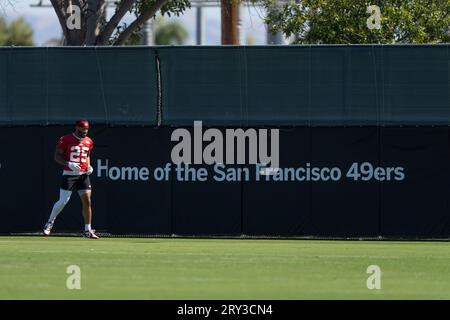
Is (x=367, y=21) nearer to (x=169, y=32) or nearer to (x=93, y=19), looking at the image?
(x=93, y=19)

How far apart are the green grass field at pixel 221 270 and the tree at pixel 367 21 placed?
323 inches

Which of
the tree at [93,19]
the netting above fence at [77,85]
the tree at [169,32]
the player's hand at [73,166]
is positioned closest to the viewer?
the player's hand at [73,166]

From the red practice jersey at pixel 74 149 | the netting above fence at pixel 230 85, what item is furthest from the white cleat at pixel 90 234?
the netting above fence at pixel 230 85

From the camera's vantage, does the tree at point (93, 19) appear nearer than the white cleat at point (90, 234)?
No

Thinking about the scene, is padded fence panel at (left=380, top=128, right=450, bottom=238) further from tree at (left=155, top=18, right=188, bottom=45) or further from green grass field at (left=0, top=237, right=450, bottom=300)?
tree at (left=155, top=18, right=188, bottom=45)

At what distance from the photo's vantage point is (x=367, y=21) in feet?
84.6

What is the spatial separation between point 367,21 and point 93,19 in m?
6.22

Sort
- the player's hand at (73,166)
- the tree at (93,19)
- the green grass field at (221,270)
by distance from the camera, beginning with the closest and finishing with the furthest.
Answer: the green grass field at (221,270), the player's hand at (73,166), the tree at (93,19)

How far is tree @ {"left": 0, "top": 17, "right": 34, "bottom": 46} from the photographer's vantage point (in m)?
104

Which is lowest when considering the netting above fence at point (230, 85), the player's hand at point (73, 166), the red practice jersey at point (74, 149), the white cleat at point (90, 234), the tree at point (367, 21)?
the white cleat at point (90, 234)

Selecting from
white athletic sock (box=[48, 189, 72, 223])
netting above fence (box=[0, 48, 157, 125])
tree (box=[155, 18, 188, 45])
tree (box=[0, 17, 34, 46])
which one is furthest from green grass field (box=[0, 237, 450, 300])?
tree (box=[155, 18, 188, 45])

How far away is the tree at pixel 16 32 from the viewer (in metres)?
104

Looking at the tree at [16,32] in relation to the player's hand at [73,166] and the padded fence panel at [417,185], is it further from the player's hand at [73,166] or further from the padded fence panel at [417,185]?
the padded fence panel at [417,185]
